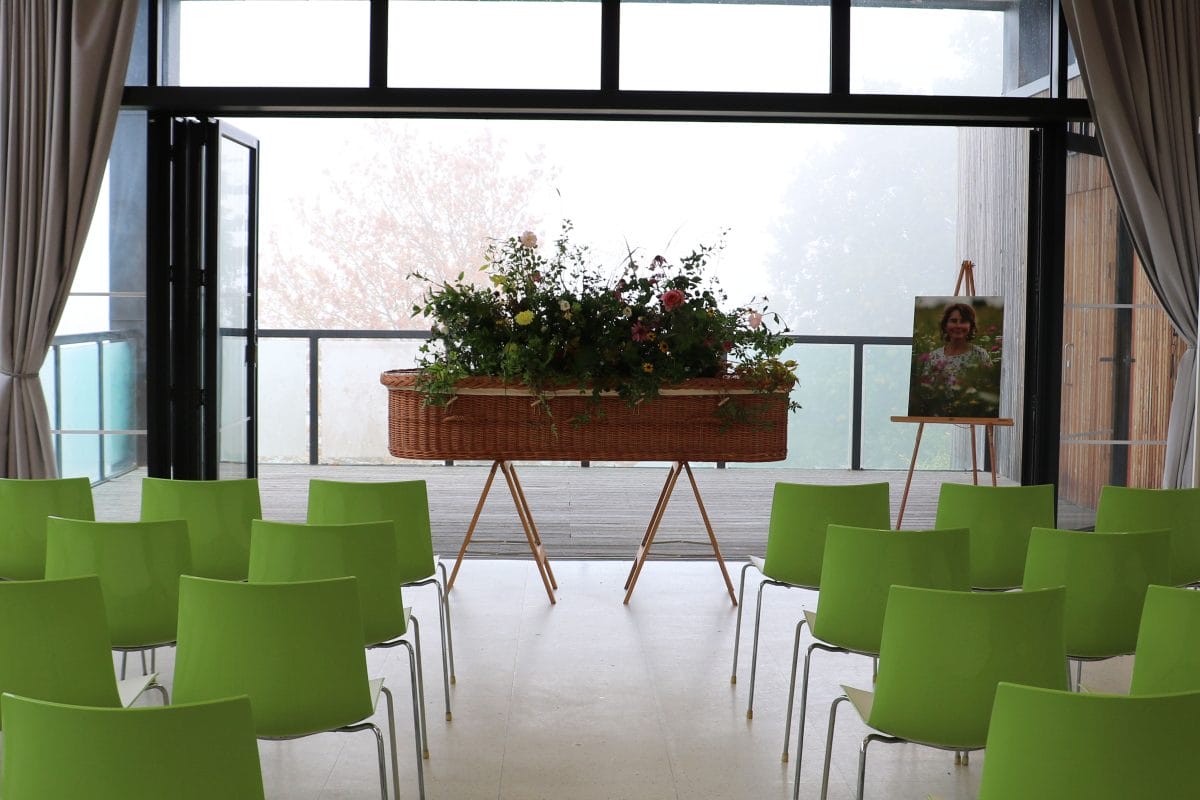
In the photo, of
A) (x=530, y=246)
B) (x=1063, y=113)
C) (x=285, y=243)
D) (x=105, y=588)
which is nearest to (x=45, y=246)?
(x=530, y=246)

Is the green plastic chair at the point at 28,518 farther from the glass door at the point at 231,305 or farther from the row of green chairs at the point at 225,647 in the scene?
the glass door at the point at 231,305

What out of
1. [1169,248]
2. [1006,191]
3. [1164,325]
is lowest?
[1164,325]

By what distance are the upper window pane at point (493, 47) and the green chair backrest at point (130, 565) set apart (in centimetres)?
337

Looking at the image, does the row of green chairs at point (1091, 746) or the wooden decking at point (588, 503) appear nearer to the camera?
the row of green chairs at point (1091, 746)

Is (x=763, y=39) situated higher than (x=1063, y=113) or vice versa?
(x=763, y=39)

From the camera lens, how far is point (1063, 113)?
19.4 feet

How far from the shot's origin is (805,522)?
391 cm

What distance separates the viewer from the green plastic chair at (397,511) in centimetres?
381

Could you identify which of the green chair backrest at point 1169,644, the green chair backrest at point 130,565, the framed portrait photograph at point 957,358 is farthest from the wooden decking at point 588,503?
the green chair backrest at point 1169,644

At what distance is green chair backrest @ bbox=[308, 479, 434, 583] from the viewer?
381cm

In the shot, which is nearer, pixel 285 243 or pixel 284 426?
pixel 284 426

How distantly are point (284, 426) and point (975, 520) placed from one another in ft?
22.1

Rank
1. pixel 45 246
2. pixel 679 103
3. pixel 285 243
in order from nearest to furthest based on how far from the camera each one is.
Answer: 1. pixel 45 246
2. pixel 679 103
3. pixel 285 243

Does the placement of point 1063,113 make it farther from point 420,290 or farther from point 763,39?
point 420,290
